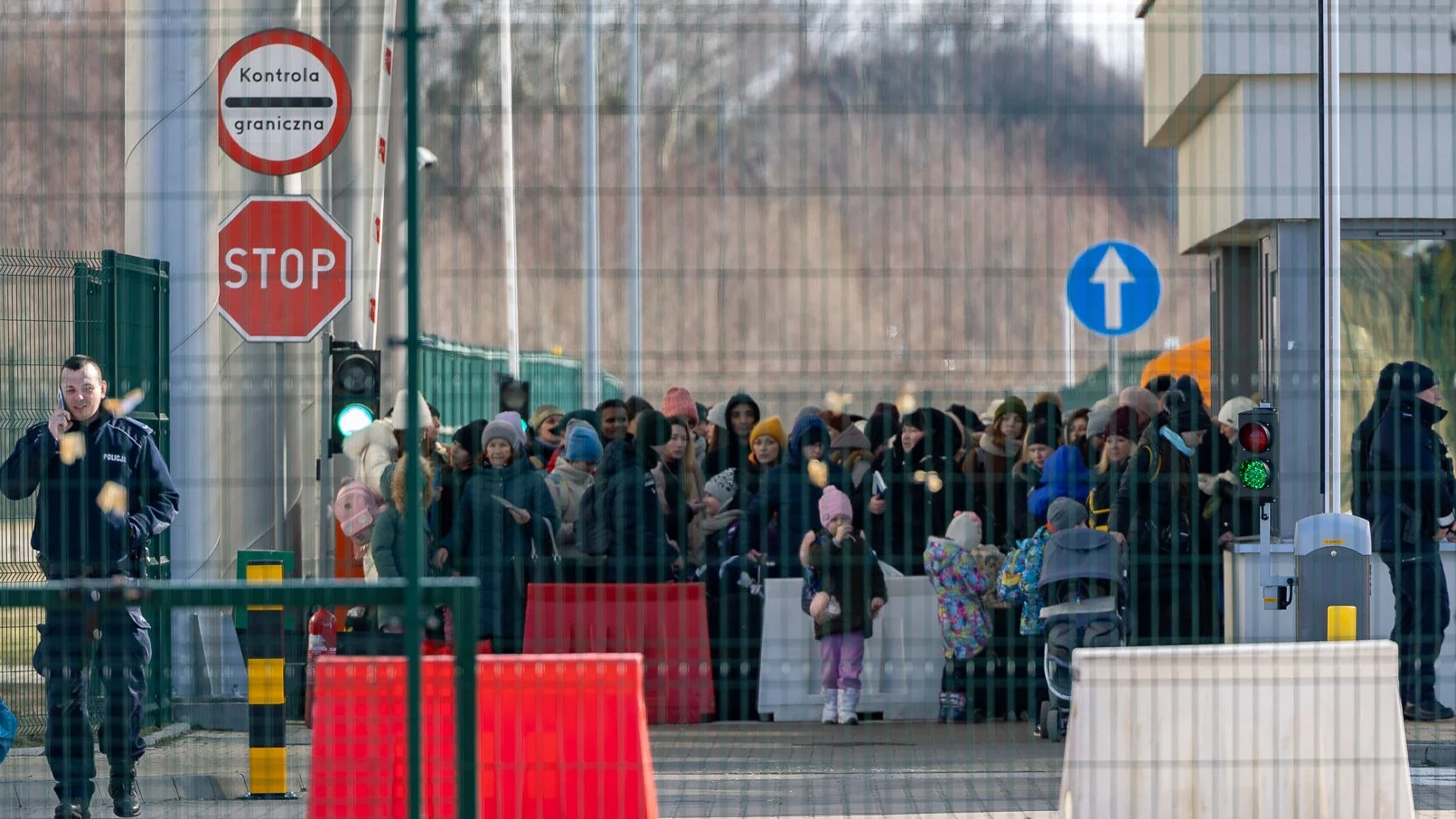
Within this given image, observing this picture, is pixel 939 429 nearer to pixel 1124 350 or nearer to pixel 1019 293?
pixel 1124 350

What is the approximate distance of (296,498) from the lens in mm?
11977

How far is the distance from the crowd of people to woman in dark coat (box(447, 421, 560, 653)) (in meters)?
0.01

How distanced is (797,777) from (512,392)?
3971 millimetres

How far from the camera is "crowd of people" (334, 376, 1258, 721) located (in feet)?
30.2

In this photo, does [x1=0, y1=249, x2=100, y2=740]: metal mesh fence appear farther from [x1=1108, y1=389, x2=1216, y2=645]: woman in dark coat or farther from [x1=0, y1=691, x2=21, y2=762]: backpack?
[x1=1108, y1=389, x2=1216, y2=645]: woman in dark coat

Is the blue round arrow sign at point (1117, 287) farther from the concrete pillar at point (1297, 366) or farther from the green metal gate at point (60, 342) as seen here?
the green metal gate at point (60, 342)

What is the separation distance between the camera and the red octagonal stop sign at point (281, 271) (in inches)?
301

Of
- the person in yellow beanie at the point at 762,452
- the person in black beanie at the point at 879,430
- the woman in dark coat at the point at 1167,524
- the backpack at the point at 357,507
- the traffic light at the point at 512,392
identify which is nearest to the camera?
the woman in dark coat at the point at 1167,524

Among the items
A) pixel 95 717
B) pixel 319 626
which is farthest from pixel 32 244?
pixel 319 626

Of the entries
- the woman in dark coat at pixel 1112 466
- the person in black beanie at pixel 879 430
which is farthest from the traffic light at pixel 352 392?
the woman in dark coat at pixel 1112 466

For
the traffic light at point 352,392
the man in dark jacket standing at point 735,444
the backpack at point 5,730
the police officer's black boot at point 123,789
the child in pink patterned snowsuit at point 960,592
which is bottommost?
the police officer's black boot at point 123,789

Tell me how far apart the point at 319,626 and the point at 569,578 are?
2137 millimetres

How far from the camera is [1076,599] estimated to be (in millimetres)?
9930

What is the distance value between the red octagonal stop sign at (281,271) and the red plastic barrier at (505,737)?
1711 mm
